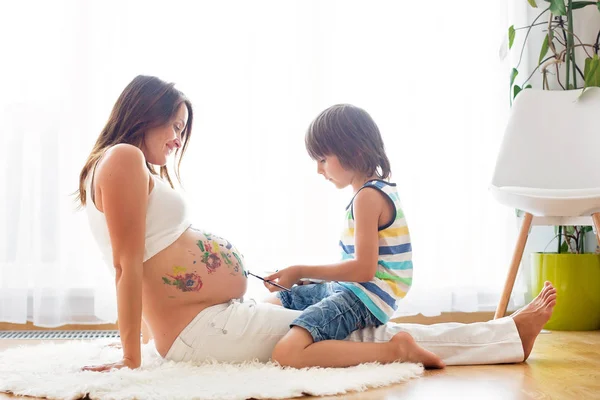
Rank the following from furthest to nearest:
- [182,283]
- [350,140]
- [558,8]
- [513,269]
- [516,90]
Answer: [516,90] < [558,8] < [513,269] < [350,140] < [182,283]

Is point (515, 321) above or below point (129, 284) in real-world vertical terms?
below

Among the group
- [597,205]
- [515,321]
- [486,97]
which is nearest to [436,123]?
[486,97]

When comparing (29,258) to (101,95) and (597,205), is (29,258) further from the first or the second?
(597,205)

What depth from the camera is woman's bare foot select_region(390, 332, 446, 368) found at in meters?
1.54

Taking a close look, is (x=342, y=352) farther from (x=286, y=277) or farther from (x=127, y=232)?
(x=127, y=232)

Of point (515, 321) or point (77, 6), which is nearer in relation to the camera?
point (515, 321)

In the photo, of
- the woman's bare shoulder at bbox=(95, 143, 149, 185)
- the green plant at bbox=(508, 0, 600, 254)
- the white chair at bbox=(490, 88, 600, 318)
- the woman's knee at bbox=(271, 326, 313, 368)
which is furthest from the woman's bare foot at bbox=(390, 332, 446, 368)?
the green plant at bbox=(508, 0, 600, 254)

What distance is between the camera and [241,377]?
4.41ft

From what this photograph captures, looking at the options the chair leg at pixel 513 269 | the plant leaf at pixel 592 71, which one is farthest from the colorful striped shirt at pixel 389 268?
the plant leaf at pixel 592 71

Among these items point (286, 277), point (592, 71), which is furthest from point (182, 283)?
point (592, 71)

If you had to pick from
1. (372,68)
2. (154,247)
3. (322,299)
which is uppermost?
(372,68)

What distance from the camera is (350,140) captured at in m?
1.67

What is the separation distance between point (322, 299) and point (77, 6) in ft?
5.24

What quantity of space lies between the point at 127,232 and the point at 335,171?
0.56 metres
